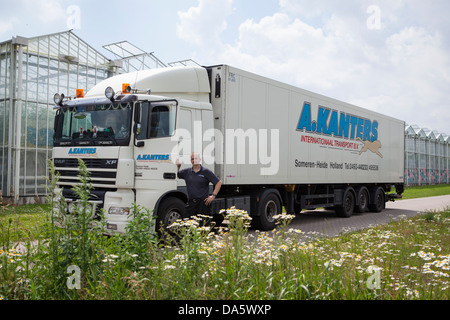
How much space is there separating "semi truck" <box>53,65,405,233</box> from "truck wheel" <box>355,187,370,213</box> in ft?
5.17

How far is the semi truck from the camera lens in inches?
305

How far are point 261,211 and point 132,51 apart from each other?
14.9 m

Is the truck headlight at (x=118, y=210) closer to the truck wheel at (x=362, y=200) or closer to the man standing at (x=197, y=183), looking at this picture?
the man standing at (x=197, y=183)

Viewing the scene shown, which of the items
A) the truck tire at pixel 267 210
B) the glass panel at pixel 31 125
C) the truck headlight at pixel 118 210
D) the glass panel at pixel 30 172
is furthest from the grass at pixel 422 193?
the truck headlight at pixel 118 210

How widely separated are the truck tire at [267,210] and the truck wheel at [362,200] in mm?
5510

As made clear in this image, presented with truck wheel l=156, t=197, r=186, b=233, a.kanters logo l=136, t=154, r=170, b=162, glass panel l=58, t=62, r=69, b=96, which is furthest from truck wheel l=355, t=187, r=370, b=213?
glass panel l=58, t=62, r=69, b=96

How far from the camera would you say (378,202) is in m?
17.1

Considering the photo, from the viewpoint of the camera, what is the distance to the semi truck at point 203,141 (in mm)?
7758

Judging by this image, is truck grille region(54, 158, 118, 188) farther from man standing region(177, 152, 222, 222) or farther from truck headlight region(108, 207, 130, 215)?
man standing region(177, 152, 222, 222)

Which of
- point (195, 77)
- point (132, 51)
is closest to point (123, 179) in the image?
point (195, 77)

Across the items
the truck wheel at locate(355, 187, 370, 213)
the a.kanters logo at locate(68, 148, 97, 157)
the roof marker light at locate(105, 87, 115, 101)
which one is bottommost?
the truck wheel at locate(355, 187, 370, 213)

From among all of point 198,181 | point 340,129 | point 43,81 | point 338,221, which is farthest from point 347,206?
point 43,81

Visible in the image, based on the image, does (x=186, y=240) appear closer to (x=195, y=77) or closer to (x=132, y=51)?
(x=195, y=77)

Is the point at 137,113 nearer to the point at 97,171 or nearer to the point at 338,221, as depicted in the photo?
the point at 97,171
